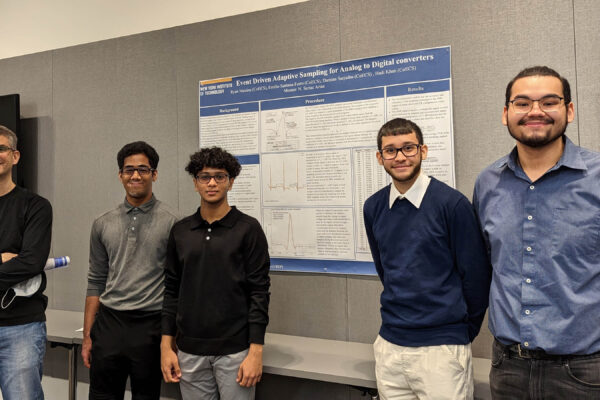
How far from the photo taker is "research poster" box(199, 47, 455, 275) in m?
2.18

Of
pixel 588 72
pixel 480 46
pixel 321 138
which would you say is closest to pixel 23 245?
pixel 321 138

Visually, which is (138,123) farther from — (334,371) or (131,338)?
(334,371)

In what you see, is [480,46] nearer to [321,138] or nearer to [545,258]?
[321,138]

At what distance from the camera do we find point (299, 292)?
2484mm

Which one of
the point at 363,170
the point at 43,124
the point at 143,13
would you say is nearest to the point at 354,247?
the point at 363,170

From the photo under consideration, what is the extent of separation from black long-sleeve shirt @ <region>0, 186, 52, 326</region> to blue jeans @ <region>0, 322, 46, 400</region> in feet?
0.14

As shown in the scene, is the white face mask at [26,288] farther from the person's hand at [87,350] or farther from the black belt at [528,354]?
the black belt at [528,354]

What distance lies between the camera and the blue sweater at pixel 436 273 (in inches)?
59.1

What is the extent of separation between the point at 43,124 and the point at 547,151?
321 cm

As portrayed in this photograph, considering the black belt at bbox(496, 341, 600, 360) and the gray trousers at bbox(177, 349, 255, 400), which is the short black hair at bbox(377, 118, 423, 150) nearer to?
the black belt at bbox(496, 341, 600, 360)

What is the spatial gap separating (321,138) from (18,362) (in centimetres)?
173

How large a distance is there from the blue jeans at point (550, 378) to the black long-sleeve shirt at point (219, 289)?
2.89ft

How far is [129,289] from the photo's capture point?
1.93 meters

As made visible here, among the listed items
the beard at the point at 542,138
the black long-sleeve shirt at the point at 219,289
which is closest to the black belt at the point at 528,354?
the beard at the point at 542,138
